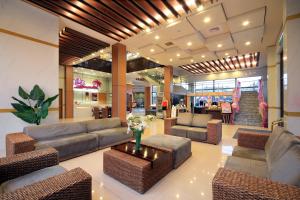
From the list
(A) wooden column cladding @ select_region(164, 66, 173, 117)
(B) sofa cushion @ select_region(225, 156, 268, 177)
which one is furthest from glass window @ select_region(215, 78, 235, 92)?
(B) sofa cushion @ select_region(225, 156, 268, 177)

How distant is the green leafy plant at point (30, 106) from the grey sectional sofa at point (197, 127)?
3.83 metres

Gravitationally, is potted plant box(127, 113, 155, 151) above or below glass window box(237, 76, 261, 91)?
below

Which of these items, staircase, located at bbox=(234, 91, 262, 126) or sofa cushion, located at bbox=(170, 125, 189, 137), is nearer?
sofa cushion, located at bbox=(170, 125, 189, 137)

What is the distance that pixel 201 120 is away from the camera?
16.1ft

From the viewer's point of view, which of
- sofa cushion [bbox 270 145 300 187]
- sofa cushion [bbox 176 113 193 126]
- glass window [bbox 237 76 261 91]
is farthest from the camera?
glass window [bbox 237 76 261 91]

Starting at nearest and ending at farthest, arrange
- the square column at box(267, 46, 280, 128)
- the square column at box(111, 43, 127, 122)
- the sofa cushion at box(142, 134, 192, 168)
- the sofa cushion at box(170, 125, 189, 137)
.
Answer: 1. the sofa cushion at box(142, 134, 192, 168)
2. the sofa cushion at box(170, 125, 189, 137)
3. the square column at box(267, 46, 280, 128)
4. the square column at box(111, 43, 127, 122)

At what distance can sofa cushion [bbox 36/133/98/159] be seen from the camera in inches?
119

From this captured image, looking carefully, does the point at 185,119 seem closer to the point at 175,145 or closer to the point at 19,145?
the point at 175,145

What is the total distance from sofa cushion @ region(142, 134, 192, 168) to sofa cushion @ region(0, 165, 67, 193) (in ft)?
5.96

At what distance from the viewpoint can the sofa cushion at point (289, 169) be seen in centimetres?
128

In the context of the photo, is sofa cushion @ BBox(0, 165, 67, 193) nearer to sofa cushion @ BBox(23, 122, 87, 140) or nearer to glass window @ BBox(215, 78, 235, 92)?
sofa cushion @ BBox(23, 122, 87, 140)

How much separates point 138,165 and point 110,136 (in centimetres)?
218

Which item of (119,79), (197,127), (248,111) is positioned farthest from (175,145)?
(248,111)

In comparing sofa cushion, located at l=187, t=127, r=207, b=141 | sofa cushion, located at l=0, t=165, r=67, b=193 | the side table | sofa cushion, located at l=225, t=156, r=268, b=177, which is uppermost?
the side table
